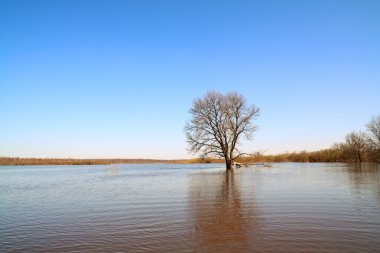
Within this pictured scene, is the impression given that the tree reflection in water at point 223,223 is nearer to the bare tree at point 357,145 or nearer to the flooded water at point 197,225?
the flooded water at point 197,225

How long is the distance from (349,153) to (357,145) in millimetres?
3037

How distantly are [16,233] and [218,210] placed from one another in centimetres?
693

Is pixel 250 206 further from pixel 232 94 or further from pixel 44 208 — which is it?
pixel 232 94

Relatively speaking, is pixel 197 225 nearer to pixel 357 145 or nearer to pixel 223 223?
pixel 223 223

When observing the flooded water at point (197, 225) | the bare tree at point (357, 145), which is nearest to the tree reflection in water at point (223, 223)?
the flooded water at point (197, 225)

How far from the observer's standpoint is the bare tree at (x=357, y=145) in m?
77.3

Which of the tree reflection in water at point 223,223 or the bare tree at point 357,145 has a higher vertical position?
the bare tree at point 357,145

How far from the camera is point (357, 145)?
258 ft

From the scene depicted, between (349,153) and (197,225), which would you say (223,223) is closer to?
(197,225)

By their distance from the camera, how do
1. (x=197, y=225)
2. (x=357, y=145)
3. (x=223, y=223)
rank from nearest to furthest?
(x=197, y=225) → (x=223, y=223) → (x=357, y=145)

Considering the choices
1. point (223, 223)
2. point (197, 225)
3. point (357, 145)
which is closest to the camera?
point (197, 225)

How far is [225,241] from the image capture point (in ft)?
24.1

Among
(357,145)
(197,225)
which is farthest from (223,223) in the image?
(357,145)

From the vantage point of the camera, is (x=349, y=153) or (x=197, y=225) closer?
(x=197, y=225)
